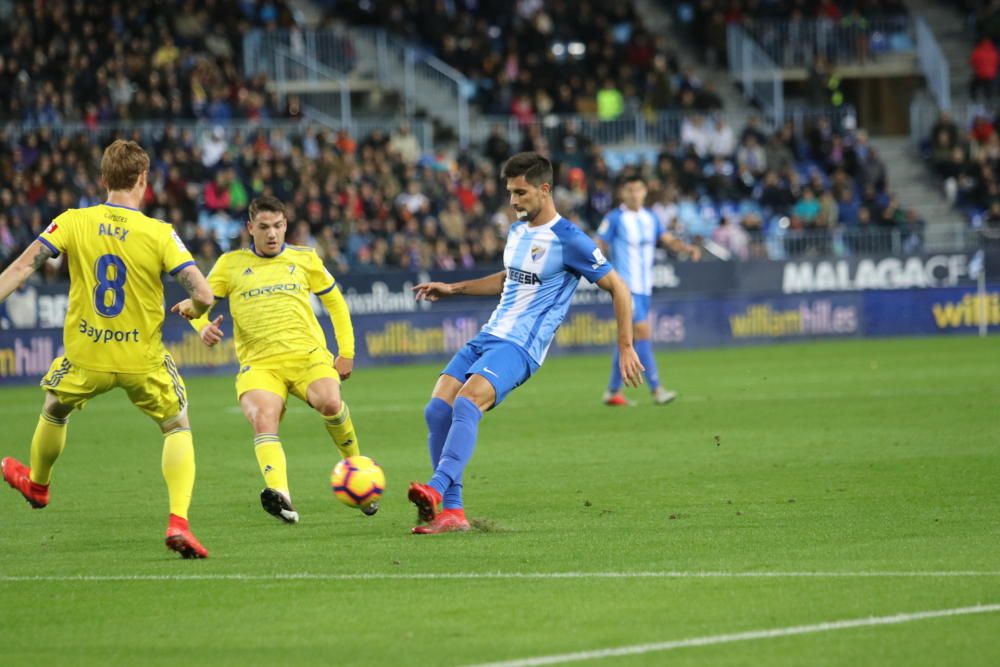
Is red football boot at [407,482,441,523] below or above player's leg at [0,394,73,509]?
below

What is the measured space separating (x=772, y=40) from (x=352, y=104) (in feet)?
34.7

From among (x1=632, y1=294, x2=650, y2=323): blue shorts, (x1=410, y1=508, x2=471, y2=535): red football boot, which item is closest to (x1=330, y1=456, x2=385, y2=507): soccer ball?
(x1=410, y1=508, x2=471, y2=535): red football boot

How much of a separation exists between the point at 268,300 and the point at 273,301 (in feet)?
→ 0.11

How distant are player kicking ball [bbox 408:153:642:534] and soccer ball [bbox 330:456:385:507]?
0.35 m

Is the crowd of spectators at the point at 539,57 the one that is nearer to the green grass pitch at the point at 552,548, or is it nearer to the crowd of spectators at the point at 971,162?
the crowd of spectators at the point at 971,162

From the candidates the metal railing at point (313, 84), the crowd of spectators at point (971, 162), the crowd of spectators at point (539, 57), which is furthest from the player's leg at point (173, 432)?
the crowd of spectators at point (971, 162)

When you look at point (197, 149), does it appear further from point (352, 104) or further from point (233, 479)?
point (233, 479)

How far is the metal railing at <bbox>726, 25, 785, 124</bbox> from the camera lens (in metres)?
39.8

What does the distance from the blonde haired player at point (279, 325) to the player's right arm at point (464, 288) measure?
0.74 m

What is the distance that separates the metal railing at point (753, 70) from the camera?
39.8 metres

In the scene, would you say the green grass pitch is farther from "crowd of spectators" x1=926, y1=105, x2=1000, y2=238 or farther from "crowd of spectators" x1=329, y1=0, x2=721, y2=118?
"crowd of spectators" x1=329, y1=0, x2=721, y2=118

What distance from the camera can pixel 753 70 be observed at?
1586 inches

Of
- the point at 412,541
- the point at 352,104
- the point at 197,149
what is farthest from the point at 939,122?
the point at 412,541

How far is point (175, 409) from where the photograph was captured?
9.10 m
